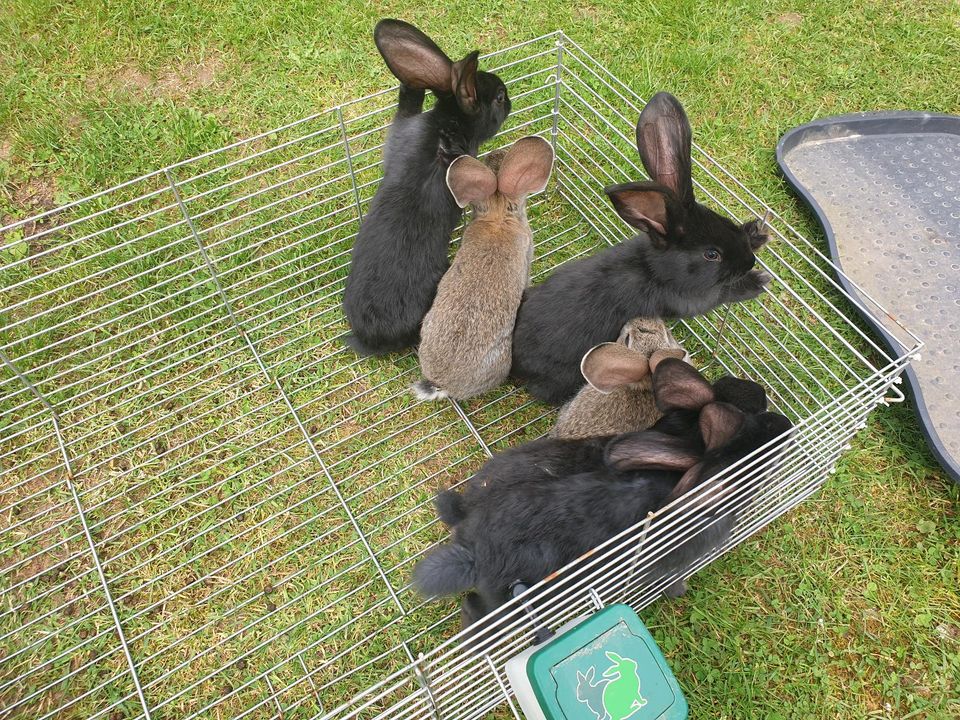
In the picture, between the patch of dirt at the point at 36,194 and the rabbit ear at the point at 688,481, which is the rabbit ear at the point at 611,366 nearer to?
the rabbit ear at the point at 688,481

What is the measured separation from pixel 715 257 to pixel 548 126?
4.81ft

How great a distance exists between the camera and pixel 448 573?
89.0 inches

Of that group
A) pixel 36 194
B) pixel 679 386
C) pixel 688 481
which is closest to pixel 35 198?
pixel 36 194

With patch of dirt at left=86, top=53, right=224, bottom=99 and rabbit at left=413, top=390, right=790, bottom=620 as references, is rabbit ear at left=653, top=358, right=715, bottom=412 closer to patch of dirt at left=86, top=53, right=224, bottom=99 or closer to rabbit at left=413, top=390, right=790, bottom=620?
rabbit at left=413, top=390, right=790, bottom=620

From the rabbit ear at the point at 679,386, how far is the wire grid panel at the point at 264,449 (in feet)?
0.88

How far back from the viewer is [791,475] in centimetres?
238

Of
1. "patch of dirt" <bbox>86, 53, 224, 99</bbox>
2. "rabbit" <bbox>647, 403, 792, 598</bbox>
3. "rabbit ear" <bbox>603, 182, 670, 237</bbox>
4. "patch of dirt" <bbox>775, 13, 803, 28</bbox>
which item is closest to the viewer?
"rabbit" <bbox>647, 403, 792, 598</bbox>

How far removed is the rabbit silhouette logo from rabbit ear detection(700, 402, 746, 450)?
815 millimetres

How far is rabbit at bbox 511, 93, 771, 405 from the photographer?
2.68 meters

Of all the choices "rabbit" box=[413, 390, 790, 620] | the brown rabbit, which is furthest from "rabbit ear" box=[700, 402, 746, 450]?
the brown rabbit

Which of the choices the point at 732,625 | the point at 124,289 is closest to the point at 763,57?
the point at 732,625

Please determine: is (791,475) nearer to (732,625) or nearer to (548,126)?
(732,625)

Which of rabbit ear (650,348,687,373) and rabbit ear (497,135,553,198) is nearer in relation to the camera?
rabbit ear (650,348,687,373)

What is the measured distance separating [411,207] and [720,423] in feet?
5.09
